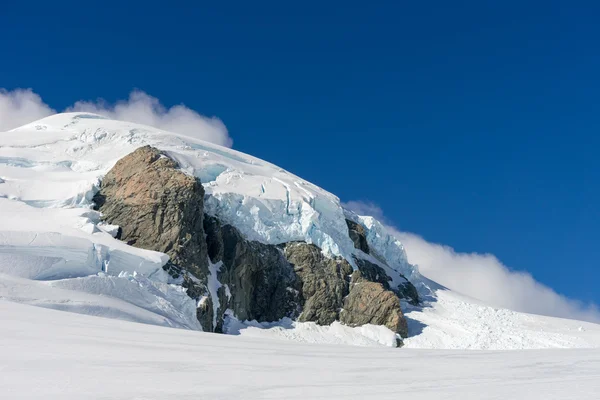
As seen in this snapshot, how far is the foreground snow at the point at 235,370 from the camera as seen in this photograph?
485 centimetres

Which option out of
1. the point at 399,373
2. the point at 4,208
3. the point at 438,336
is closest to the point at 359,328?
the point at 438,336

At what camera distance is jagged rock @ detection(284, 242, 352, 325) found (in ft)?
128

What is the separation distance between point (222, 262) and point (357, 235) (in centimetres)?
1694

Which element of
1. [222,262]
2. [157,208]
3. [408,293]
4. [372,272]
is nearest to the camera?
[157,208]

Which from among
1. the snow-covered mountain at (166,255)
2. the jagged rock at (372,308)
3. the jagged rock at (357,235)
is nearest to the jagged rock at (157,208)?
the snow-covered mountain at (166,255)

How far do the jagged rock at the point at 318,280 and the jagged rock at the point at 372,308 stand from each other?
2.66 feet

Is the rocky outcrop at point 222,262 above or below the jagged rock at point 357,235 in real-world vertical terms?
below

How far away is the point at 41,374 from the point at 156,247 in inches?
1039

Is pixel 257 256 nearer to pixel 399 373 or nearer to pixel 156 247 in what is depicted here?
pixel 156 247

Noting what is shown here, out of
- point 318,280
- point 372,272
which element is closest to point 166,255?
point 318,280

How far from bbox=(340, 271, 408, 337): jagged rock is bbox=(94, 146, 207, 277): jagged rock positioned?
12.5m

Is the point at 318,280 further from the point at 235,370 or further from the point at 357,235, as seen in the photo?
the point at 235,370

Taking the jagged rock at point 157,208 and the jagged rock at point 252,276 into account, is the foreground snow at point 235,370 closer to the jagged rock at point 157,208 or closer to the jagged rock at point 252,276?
the jagged rock at point 157,208

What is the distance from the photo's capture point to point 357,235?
48.4 metres
